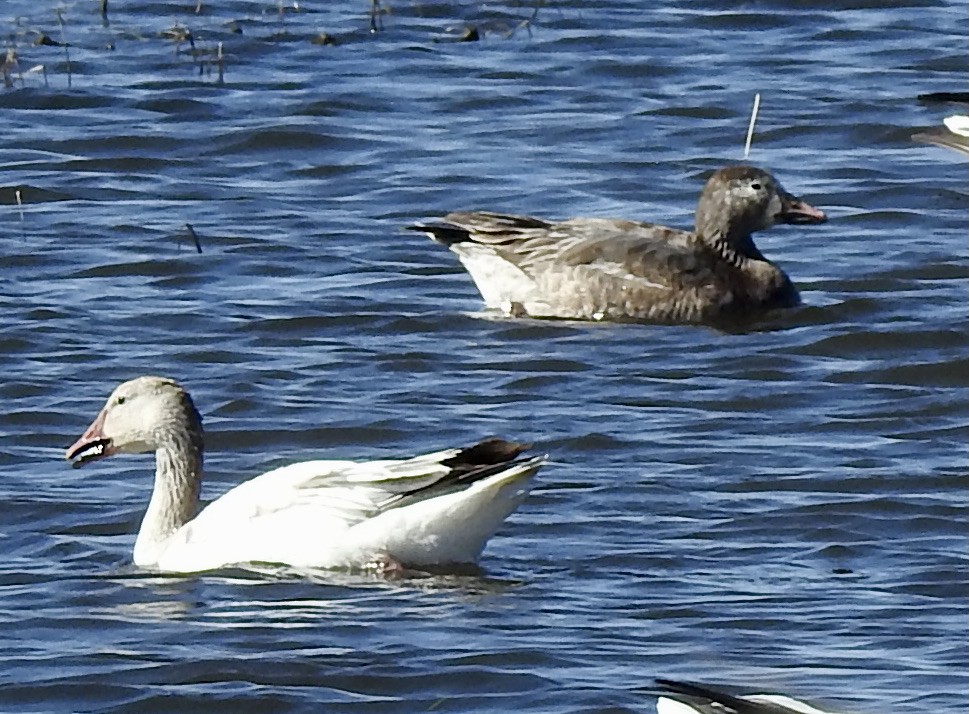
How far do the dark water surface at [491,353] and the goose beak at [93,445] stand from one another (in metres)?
0.20

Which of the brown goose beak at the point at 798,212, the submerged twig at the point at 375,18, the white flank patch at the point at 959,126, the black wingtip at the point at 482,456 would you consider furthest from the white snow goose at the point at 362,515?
the submerged twig at the point at 375,18

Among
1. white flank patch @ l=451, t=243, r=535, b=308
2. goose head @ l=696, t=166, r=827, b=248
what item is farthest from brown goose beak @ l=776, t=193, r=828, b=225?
white flank patch @ l=451, t=243, r=535, b=308

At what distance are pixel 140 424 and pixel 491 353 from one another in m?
2.77

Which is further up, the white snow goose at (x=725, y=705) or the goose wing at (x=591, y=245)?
the white snow goose at (x=725, y=705)

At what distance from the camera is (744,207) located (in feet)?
44.2

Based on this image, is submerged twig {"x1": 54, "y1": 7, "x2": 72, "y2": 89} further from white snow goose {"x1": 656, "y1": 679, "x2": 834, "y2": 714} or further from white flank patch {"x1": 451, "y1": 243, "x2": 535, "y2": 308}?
white snow goose {"x1": 656, "y1": 679, "x2": 834, "y2": 714}

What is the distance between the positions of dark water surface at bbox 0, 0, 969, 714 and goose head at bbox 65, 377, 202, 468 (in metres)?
0.26

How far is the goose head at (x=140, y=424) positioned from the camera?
991cm

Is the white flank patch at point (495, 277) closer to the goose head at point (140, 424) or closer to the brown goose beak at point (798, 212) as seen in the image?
the brown goose beak at point (798, 212)

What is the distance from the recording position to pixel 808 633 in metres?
8.31

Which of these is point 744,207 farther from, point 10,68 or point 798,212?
point 10,68

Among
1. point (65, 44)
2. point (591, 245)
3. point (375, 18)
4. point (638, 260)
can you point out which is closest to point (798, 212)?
point (638, 260)

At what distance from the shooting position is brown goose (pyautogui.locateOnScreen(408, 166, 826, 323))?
1314 centimetres

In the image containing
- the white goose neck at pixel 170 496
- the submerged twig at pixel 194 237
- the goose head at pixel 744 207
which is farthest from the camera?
the submerged twig at pixel 194 237
